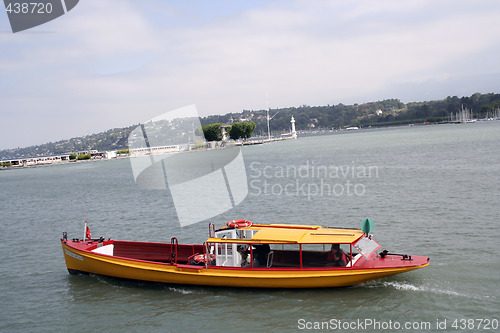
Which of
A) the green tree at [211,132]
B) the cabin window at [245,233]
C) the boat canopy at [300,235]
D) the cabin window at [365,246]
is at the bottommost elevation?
the cabin window at [365,246]

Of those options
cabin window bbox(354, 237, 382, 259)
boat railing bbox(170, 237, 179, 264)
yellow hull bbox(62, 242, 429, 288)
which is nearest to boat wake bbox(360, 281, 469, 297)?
yellow hull bbox(62, 242, 429, 288)

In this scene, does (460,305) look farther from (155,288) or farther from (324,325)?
(155,288)

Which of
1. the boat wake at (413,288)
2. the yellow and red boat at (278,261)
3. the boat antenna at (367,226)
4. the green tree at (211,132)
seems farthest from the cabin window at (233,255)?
the green tree at (211,132)

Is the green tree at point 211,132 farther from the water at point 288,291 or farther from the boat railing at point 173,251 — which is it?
the boat railing at point 173,251

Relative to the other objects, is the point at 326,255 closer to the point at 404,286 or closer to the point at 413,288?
the point at 404,286

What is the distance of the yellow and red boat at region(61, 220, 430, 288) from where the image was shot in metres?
15.0

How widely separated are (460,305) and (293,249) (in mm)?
5743

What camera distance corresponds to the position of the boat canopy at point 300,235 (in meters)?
15.1

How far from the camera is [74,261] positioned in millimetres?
19156

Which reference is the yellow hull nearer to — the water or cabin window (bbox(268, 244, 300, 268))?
the water

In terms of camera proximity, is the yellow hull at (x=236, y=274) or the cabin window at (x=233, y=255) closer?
the yellow hull at (x=236, y=274)

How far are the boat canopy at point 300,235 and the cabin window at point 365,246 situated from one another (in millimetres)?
252

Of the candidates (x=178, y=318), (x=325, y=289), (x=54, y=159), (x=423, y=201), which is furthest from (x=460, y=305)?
(x=54, y=159)

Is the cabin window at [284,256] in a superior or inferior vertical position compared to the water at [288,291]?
superior
